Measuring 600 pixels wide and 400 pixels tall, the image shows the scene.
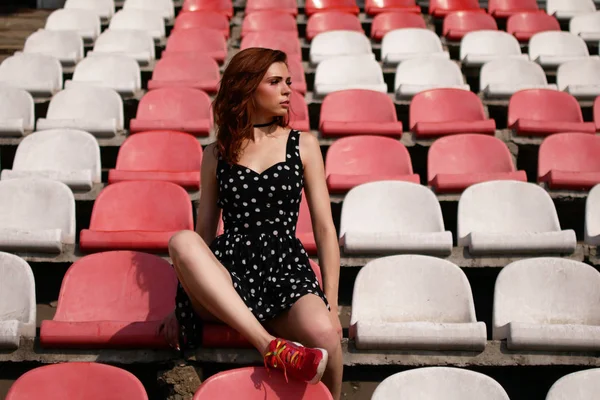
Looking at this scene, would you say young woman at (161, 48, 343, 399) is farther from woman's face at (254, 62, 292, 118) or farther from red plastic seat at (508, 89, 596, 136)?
red plastic seat at (508, 89, 596, 136)

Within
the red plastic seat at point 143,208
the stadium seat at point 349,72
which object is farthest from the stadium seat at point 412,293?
the stadium seat at point 349,72

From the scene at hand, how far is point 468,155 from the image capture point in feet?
11.7

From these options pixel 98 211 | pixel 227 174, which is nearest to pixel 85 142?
pixel 98 211

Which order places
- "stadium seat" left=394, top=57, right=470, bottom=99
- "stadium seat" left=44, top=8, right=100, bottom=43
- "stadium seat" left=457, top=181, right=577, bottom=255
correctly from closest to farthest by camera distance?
"stadium seat" left=457, top=181, right=577, bottom=255 → "stadium seat" left=394, top=57, right=470, bottom=99 → "stadium seat" left=44, top=8, right=100, bottom=43

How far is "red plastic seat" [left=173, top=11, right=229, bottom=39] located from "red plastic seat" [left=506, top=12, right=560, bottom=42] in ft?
6.81

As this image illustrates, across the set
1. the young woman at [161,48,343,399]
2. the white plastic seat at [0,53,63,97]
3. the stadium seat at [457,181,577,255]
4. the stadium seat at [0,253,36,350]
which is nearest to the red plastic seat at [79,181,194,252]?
the stadium seat at [0,253,36,350]

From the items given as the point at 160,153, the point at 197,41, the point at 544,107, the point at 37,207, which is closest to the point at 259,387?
the point at 37,207

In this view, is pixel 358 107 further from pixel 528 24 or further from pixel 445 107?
pixel 528 24

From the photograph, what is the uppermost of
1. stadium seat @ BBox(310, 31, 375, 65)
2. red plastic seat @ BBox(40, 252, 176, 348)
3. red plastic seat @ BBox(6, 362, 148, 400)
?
stadium seat @ BBox(310, 31, 375, 65)

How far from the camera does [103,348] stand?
2283 millimetres

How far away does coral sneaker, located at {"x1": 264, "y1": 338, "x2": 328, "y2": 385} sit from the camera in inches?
72.6

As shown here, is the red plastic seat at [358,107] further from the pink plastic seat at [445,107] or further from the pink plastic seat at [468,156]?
the pink plastic seat at [468,156]

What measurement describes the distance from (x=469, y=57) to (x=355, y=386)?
307 cm

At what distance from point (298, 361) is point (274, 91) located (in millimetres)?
859
